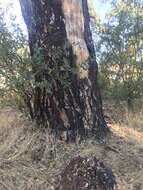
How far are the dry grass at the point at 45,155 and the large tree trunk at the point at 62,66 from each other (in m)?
0.27

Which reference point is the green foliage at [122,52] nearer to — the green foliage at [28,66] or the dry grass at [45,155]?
the dry grass at [45,155]

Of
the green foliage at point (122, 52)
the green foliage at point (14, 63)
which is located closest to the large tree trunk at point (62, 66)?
the green foliage at point (14, 63)

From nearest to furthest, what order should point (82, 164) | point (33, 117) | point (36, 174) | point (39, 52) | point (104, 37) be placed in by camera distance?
point (82, 164) < point (36, 174) < point (39, 52) < point (33, 117) < point (104, 37)

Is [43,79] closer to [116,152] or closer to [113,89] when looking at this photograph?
[116,152]

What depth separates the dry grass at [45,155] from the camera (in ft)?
21.2

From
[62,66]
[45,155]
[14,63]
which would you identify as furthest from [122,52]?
[45,155]

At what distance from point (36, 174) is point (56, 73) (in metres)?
1.48

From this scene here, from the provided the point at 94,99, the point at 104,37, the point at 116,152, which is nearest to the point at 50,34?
the point at 94,99

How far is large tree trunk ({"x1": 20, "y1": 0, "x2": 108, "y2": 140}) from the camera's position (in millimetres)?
7227

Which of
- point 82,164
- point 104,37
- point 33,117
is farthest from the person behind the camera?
point 104,37

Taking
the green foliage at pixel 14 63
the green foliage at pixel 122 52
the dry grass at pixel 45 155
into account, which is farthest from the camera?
the green foliage at pixel 122 52

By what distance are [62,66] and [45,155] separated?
128 cm

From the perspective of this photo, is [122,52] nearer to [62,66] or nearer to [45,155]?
[62,66]

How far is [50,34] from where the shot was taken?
726 cm
